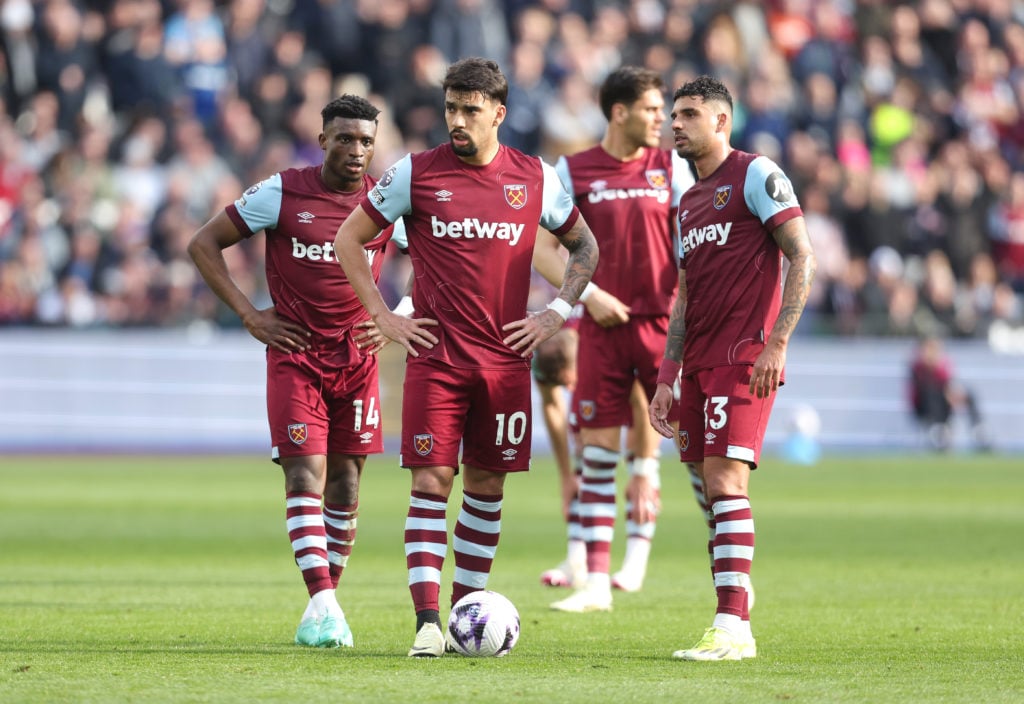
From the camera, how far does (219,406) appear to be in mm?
25906

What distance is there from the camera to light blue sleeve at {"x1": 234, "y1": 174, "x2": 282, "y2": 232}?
30.5ft

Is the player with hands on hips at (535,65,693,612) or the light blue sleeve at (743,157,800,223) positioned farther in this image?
the player with hands on hips at (535,65,693,612)

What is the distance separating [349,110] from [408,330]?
1373 mm

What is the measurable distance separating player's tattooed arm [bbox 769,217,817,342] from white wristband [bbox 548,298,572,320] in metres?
1.02

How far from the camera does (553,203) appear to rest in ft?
28.6

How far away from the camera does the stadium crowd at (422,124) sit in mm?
25562

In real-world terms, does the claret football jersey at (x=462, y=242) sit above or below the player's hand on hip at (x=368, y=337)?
above

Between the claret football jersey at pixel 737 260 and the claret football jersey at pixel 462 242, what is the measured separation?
0.87 m

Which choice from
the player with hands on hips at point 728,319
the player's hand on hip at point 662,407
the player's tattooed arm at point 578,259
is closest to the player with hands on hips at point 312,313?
the player's tattooed arm at point 578,259

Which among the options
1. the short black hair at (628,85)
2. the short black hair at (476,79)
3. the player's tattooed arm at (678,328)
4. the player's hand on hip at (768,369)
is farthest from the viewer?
the short black hair at (628,85)

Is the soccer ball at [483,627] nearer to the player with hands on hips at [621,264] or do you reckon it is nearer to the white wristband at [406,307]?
the white wristband at [406,307]

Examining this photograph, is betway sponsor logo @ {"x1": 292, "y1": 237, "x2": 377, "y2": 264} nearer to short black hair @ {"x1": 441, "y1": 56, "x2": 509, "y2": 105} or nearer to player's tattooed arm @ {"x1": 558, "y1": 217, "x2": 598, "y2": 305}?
player's tattooed arm @ {"x1": 558, "y1": 217, "x2": 598, "y2": 305}

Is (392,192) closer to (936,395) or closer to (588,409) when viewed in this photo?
(588,409)

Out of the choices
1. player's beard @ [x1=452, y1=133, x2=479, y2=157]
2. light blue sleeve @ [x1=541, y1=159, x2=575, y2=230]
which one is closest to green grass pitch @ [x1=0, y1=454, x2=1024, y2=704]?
light blue sleeve @ [x1=541, y1=159, x2=575, y2=230]
